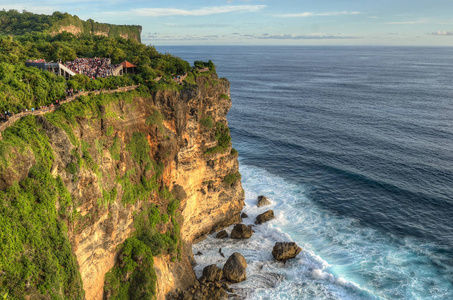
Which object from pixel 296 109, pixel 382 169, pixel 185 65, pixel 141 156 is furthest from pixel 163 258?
pixel 296 109

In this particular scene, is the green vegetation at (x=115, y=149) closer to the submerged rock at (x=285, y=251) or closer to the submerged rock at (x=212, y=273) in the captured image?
the submerged rock at (x=212, y=273)

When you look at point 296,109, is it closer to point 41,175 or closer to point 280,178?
point 280,178

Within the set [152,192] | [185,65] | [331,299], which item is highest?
[185,65]

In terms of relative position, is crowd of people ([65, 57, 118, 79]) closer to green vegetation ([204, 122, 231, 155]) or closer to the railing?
the railing

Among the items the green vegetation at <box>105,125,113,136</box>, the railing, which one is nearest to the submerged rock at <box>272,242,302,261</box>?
the green vegetation at <box>105,125,113,136</box>

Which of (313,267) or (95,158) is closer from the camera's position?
(95,158)

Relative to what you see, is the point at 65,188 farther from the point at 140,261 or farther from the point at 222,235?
the point at 222,235
